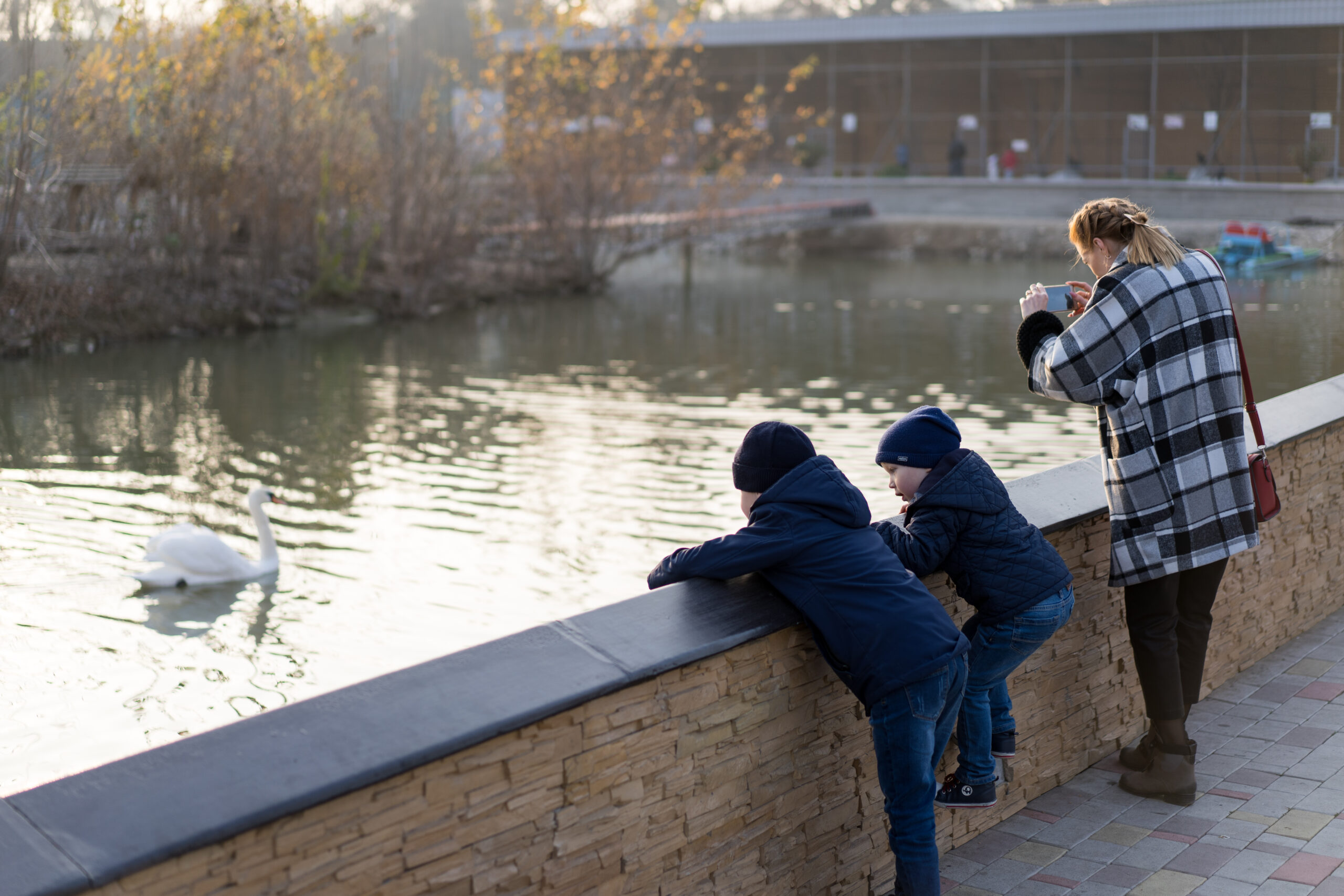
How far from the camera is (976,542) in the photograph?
3902 millimetres

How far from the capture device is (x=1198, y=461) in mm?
4312

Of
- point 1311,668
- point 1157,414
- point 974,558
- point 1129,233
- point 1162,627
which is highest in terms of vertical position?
point 1129,233

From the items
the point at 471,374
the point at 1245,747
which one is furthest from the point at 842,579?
the point at 471,374

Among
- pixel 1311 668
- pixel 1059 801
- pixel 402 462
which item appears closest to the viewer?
pixel 1059 801

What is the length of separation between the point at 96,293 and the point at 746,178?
848 inches

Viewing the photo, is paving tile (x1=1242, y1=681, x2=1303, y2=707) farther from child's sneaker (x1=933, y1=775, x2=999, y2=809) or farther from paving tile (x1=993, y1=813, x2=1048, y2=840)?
child's sneaker (x1=933, y1=775, x2=999, y2=809)

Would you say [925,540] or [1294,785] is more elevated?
[925,540]

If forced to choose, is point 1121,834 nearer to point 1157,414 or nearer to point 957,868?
point 957,868

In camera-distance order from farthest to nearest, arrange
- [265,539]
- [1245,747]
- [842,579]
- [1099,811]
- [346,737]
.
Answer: [265,539], [1245,747], [1099,811], [842,579], [346,737]

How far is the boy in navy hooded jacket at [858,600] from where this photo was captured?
11.2 feet

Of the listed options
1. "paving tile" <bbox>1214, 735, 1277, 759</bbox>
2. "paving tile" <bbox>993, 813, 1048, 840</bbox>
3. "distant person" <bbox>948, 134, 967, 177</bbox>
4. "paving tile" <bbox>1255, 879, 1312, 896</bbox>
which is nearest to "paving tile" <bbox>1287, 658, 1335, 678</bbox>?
"paving tile" <bbox>1214, 735, 1277, 759</bbox>

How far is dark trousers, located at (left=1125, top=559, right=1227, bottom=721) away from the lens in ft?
14.8

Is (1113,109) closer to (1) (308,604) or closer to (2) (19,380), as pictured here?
(2) (19,380)

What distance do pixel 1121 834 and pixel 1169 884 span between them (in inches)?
15.4
